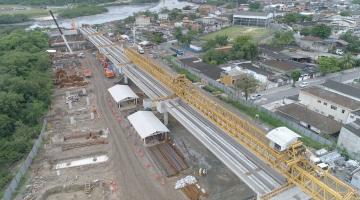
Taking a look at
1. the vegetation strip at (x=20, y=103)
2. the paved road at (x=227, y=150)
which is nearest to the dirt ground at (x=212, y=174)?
the paved road at (x=227, y=150)

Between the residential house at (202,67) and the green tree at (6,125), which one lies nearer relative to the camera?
the green tree at (6,125)

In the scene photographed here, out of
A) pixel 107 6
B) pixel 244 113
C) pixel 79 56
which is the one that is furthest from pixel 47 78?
pixel 107 6

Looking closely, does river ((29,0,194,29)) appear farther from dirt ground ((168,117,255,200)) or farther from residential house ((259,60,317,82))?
dirt ground ((168,117,255,200))

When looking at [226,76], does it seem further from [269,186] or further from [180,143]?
[269,186]

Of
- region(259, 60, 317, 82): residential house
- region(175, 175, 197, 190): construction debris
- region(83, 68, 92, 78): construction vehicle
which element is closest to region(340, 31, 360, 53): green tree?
region(259, 60, 317, 82): residential house

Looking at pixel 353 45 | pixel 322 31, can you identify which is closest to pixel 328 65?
pixel 353 45

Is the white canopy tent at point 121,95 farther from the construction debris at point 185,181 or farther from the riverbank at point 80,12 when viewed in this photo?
the riverbank at point 80,12
